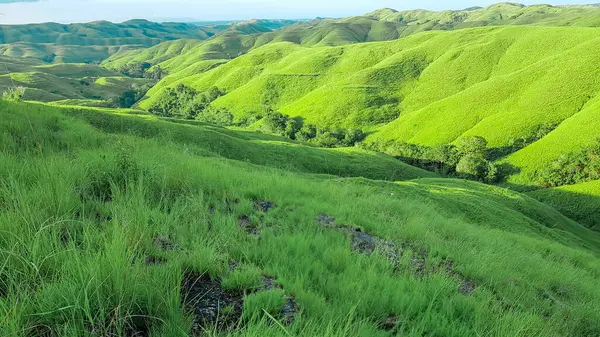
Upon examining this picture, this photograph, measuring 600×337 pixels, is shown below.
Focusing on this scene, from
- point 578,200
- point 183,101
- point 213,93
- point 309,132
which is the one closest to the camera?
point 578,200

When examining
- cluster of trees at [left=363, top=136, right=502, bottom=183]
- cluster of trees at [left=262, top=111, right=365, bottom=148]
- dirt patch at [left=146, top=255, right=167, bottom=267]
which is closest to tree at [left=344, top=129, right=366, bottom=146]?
cluster of trees at [left=262, top=111, right=365, bottom=148]

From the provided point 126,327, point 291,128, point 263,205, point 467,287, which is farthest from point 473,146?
point 126,327

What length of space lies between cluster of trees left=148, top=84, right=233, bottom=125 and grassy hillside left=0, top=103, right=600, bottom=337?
15622 cm

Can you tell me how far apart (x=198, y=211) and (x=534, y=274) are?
27.8ft

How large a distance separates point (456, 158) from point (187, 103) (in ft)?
448

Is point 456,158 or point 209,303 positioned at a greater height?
point 209,303

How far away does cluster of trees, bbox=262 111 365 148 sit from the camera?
399 feet

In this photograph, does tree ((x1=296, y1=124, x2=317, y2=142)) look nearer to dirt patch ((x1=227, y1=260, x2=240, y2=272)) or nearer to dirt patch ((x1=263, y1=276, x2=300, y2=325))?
dirt patch ((x1=227, y1=260, x2=240, y2=272))

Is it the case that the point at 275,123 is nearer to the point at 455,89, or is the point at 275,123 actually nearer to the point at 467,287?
the point at 455,89

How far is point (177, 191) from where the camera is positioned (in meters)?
7.06

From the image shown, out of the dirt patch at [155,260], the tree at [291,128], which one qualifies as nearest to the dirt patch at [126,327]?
the dirt patch at [155,260]

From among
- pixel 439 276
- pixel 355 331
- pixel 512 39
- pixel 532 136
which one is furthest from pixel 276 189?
pixel 512 39

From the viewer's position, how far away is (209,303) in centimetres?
380

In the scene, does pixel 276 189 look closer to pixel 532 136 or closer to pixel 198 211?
pixel 198 211
